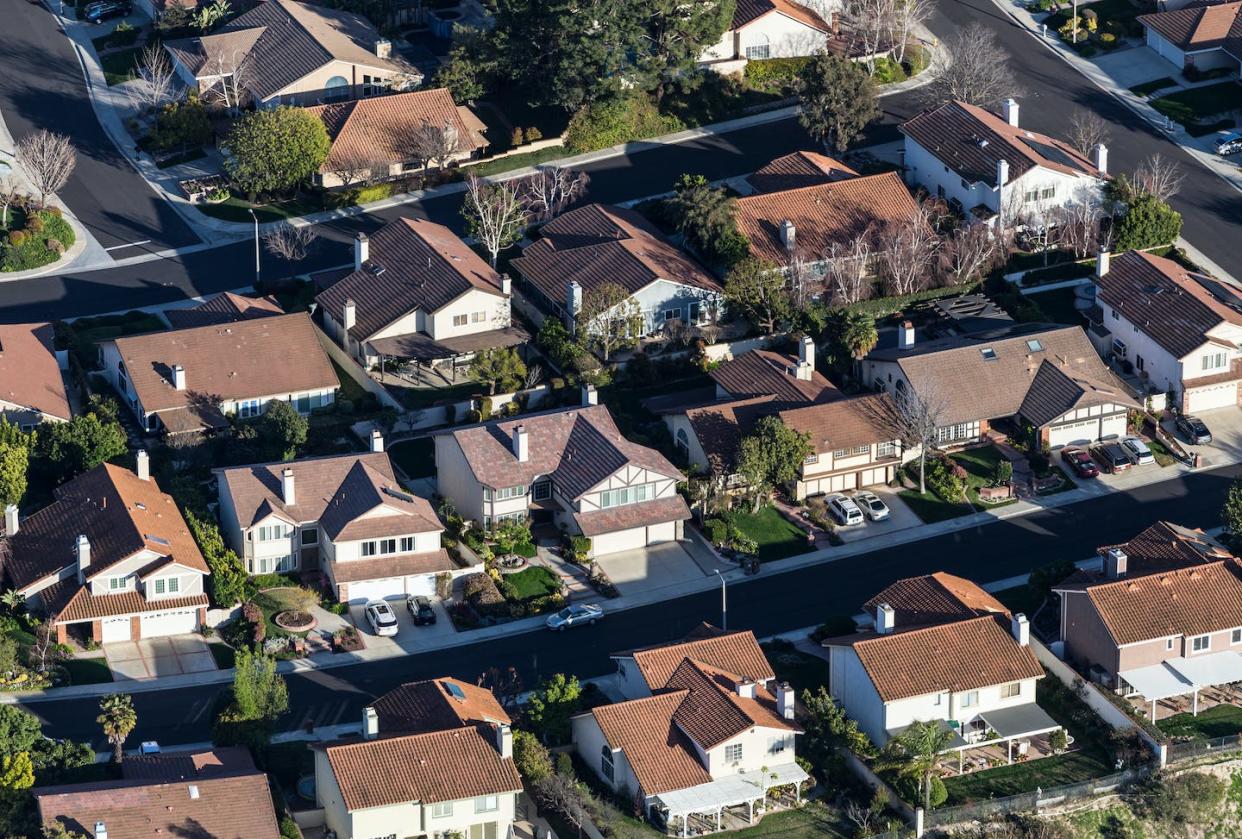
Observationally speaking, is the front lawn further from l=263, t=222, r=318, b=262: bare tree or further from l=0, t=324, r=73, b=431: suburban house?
l=0, t=324, r=73, b=431: suburban house

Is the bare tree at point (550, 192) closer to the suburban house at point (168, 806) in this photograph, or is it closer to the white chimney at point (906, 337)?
the white chimney at point (906, 337)

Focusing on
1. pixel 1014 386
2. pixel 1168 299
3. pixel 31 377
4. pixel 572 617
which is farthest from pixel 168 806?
pixel 1168 299

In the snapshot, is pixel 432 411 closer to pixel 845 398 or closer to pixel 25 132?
pixel 845 398

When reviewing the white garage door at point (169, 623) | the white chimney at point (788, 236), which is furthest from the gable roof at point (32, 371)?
the white chimney at point (788, 236)

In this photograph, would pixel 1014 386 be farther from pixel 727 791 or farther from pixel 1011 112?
pixel 727 791

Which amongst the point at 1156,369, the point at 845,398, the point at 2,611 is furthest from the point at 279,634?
the point at 1156,369
